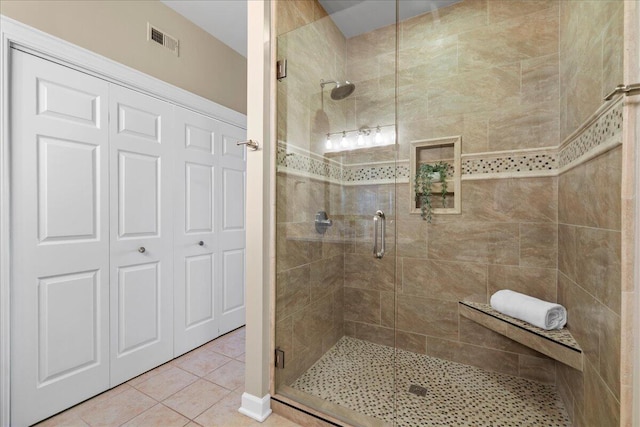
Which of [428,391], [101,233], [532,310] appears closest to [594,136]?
[532,310]

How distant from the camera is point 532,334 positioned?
1.54m

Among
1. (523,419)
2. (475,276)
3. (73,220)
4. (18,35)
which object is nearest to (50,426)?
(73,220)

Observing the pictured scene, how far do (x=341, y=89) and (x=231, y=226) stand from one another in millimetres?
1561

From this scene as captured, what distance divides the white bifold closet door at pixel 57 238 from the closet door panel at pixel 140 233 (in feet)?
0.22

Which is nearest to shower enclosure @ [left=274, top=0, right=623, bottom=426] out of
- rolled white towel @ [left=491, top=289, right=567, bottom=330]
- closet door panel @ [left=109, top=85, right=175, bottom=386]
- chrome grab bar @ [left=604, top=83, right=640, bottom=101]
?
rolled white towel @ [left=491, top=289, right=567, bottom=330]

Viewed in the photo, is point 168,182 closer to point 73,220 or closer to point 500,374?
point 73,220

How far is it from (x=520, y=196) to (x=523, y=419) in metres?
1.31

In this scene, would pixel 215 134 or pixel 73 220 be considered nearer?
pixel 73 220

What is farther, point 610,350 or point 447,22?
point 447,22

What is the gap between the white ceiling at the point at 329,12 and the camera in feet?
6.11

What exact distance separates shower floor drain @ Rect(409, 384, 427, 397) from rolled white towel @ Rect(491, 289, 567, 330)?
693 millimetres

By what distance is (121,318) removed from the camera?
6.12ft

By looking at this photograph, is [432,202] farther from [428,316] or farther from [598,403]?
[598,403]

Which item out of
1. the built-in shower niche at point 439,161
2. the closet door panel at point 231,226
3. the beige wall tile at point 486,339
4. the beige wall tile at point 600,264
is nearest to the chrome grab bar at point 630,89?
the beige wall tile at point 600,264
